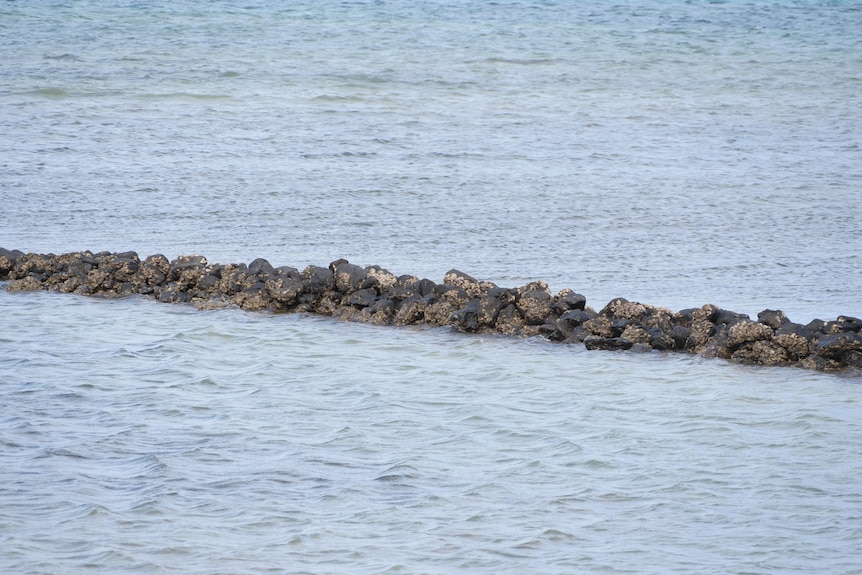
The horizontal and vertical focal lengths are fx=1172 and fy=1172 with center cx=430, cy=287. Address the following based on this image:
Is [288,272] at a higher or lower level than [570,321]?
higher

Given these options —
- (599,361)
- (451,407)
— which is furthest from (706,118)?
(451,407)


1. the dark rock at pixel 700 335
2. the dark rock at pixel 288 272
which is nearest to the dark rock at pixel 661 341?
the dark rock at pixel 700 335

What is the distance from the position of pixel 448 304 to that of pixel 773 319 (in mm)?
2564

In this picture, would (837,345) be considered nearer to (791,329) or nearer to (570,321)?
(791,329)

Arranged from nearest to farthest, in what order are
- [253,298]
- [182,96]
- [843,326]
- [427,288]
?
[843,326] → [427,288] → [253,298] → [182,96]

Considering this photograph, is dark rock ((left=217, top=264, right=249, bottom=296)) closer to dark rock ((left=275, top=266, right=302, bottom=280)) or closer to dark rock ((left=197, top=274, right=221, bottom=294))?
dark rock ((left=197, top=274, right=221, bottom=294))

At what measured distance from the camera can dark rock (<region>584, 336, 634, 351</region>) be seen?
8898mm

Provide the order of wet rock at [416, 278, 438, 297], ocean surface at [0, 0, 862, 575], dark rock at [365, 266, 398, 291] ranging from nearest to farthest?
ocean surface at [0, 0, 862, 575] < wet rock at [416, 278, 438, 297] < dark rock at [365, 266, 398, 291]

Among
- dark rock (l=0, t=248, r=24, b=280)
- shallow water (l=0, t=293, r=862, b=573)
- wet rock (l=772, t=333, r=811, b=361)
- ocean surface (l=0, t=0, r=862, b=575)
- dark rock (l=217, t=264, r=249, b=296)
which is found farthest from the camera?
dark rock (l=0, t=248, r=24, b=280)

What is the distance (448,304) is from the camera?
9.59 m

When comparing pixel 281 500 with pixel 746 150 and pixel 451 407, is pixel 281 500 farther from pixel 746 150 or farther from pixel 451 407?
pixel 746 150

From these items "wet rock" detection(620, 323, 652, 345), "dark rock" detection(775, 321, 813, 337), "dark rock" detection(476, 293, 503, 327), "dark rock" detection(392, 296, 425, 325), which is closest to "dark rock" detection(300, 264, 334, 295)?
"dark rock" detection(392, 296, 425, 325)

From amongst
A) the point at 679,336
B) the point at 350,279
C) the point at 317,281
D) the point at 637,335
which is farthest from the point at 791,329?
the point at 317,281

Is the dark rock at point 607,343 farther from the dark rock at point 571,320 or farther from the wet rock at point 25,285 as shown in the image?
the wet rock at point 25,285
